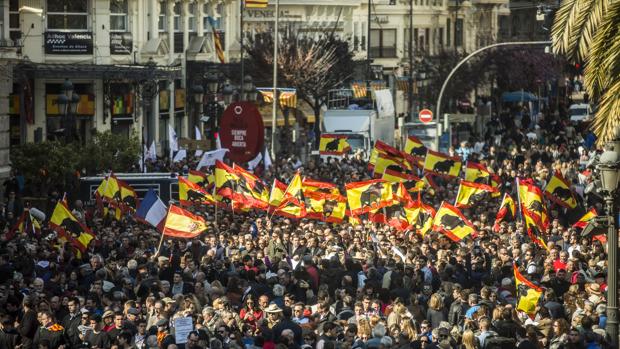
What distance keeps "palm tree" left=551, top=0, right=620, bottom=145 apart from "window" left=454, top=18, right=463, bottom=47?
3225 inches

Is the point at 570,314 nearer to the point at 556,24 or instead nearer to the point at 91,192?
the point at 556,24

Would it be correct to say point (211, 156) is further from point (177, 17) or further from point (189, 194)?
point (177, 17)

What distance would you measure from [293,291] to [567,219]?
12221 mm

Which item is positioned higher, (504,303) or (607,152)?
(607,152)

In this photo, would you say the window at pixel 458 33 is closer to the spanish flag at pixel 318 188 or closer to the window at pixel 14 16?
the window at pixel 14 16

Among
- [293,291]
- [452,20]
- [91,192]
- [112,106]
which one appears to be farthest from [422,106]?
[293,291]

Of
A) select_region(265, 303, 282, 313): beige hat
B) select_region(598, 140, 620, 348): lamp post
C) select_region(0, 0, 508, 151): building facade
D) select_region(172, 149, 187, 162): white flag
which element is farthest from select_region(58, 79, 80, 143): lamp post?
select_region(598, 140, 620, 348): lamp post

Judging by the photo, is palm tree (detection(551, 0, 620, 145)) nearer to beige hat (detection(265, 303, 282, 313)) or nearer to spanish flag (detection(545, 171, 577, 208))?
beige hat (detection(265, 303, 282, 313))

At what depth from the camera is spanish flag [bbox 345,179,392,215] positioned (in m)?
35.3

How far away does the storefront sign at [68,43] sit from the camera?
57750 millimetres

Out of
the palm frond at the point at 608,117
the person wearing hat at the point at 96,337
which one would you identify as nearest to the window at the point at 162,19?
the person wearing hat at the point at 96,337

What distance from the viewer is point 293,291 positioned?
87.4 ft

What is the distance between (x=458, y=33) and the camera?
106 metres

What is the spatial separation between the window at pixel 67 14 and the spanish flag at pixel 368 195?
2399 cm
